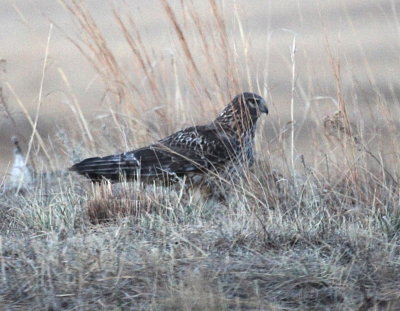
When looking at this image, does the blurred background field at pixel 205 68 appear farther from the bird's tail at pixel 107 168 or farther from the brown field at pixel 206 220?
the bird's tail at pixel 107 168

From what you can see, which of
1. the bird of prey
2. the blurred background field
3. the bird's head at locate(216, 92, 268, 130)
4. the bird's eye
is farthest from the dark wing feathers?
the blurred background field

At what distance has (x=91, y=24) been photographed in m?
→ 7.05

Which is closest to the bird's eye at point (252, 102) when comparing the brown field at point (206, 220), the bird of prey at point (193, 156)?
the bird of prey at point (193, 156)

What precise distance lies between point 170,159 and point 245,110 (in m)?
0.56

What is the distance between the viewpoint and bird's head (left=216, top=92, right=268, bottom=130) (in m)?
6.44

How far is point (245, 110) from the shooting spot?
644 centimetres

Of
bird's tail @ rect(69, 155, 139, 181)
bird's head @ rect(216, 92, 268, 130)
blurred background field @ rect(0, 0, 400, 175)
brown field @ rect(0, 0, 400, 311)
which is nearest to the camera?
brown field @ rect(0, 0, 400, 311)

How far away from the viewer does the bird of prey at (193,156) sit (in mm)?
6234

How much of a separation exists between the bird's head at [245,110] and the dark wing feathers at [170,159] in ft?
0.44

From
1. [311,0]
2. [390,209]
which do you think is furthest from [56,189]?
[311,0]

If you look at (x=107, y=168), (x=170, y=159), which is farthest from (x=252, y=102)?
(x=107, y=168)

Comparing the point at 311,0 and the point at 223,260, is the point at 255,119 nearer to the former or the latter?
the point at 223,260

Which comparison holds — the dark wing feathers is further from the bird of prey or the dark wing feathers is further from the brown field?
the brown field

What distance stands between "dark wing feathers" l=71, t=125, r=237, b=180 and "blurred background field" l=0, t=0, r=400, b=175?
419mm
